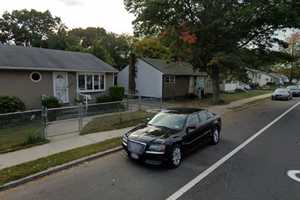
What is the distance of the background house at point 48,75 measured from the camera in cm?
1449

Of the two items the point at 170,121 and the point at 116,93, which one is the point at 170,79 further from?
the point at 170,121

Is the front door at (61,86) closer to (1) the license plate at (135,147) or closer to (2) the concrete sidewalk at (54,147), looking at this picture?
(2) the concrete sidewalk at (54,147)

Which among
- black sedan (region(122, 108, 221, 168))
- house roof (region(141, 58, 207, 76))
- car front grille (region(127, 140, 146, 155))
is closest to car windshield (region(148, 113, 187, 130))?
black sedan (region(122, 108, 221, 168))

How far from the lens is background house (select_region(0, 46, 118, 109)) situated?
47.5 ft

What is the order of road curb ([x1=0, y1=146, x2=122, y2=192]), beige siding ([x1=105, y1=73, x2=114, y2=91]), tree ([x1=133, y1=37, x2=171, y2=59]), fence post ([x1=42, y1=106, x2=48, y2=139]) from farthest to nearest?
tree ([x1=133, y1=37, x2=171, y2=59]), beige siding ([x1=105, y1=73, x2=114, y2=91]), fence post ([x1=42, y1=106, x2=48, y2=139]), road curb ([x1=0, y1=146, x2=122, y2=192])

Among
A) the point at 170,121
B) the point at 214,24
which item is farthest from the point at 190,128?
the point at 214,24

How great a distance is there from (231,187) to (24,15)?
55459mm

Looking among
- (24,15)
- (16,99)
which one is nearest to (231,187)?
(16,99)

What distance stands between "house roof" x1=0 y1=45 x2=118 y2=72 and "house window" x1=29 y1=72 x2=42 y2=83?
0.52 metres

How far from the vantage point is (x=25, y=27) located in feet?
A: 161

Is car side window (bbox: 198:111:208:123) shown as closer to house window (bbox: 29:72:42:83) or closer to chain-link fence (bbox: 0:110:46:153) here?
chain-link fence (bbox: 0:110:46:153)

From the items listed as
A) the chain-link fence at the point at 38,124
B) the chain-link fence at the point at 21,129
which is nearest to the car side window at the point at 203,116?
the chain-link fence at the point at 38,124

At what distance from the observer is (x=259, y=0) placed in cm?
1759

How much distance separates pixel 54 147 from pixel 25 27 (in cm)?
4896
